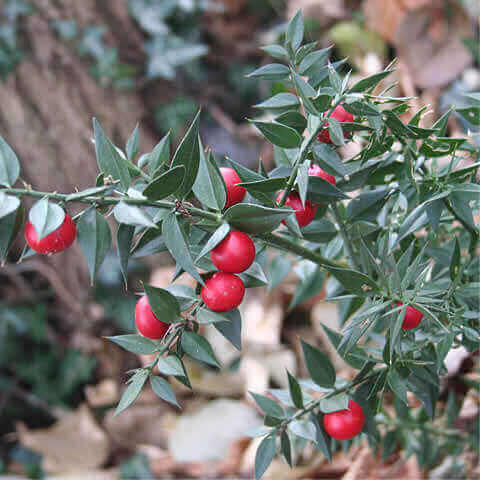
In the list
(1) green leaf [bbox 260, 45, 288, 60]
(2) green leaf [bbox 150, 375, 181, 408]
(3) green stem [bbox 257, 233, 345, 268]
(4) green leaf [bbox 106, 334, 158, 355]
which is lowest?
(2) green leaf [bbox 150, 375, 181, 408]

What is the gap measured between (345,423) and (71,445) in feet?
4.05

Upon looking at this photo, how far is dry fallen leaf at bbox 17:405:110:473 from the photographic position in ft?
4.78

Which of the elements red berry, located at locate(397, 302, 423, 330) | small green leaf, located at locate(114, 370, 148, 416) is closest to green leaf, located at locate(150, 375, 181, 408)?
small green leaf, located at locate(114, 370, 148, 416)

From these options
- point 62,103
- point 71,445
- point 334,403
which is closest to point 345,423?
→ point 334,403

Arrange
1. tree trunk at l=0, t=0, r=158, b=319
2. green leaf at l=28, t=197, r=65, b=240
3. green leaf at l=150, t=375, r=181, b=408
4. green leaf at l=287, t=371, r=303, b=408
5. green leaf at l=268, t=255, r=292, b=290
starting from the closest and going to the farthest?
green leaf at l=28, t=197, r=65, b=240 → green leaf at l=150, t=375, r=181, b=408 → green leaf at l=287, t=371, r=303, b=408 → green leaf at l=268, t=255, r=292, b=290 → tree trunk at l=0, t=0, r=158, b=319

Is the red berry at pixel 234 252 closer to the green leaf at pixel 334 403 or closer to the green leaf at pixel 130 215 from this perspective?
the green leaf at pixel 130 215

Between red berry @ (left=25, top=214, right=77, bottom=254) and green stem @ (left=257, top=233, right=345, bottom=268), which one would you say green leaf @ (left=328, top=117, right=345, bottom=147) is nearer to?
green stem @ (left=257, top=233, right=345, bottom=268)

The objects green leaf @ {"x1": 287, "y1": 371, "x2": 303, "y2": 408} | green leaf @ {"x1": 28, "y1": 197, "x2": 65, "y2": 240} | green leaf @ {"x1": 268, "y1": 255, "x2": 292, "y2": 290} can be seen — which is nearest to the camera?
green leaf @ {"x1": 28, "y1": 197, "x2": 65, "y2": 240}

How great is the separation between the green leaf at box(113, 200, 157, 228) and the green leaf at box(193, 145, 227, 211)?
0.06m

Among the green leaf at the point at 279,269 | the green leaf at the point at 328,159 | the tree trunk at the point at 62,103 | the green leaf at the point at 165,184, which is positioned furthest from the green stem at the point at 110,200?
the tree trunk at the point at 62,103

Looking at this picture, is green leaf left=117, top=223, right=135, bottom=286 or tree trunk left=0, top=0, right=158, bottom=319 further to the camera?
tree trunk left=0, top=0, right=158, bottom=319

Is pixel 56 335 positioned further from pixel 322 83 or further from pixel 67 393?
pixel 322 83

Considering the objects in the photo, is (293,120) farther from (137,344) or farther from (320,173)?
(137,344)

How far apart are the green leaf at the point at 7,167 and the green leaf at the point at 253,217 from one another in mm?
150
